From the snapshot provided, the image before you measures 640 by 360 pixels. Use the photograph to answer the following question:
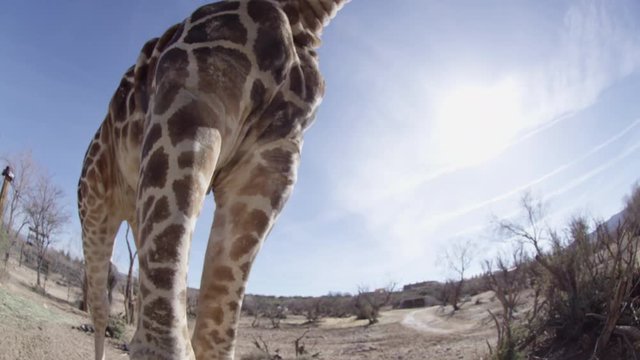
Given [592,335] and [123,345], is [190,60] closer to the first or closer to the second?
[592,335]

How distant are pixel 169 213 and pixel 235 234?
53 cm

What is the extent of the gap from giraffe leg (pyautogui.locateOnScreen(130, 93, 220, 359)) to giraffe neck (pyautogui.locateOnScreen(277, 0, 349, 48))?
A: 847mm

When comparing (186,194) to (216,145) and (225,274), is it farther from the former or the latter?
(225,274)

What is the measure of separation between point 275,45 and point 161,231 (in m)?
0.95

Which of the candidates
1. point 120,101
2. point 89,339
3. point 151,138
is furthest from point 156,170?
point 89,339

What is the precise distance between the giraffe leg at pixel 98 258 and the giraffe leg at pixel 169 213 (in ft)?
8.51

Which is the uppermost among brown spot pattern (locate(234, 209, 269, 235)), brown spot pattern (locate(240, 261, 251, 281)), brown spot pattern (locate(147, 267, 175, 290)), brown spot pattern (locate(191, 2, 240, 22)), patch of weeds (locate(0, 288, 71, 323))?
brown spot pattern (locate(191, 2, 240, 22))

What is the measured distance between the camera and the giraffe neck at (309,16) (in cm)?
238

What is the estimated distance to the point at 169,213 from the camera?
5.22ft

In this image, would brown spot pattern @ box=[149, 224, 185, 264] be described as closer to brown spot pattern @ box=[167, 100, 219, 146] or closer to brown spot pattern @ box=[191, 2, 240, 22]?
brown spot pattern @ box=[167, 100, 219, 146]

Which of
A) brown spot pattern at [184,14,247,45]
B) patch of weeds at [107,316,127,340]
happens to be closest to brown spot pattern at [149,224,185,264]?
brown spot pattern at [184,14,247,45]

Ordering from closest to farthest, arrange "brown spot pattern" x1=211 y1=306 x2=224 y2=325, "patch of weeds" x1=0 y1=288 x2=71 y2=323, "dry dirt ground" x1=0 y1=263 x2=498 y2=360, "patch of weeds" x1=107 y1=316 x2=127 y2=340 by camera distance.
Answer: "brown spot pattern" x1=211 y1=306 x2=224 y2=325, "dry dirt ground" x1=0 y1=263 x2=498 y2=360, "patch of weeds" x1=0 y1=288 x2=71 y2=323, "patch of weeds" x1=107 y1=316 x2=127 y2=340

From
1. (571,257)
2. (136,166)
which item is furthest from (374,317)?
(136,166)

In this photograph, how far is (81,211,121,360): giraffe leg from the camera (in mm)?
4051
